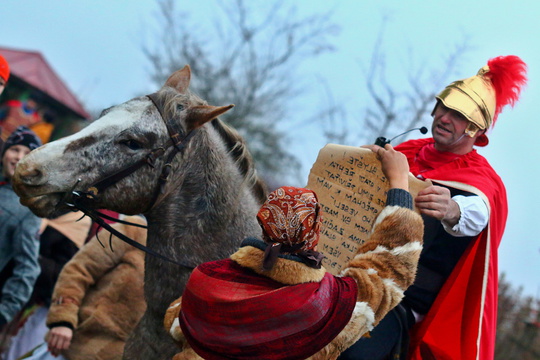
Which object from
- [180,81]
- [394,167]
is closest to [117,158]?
[180,81]

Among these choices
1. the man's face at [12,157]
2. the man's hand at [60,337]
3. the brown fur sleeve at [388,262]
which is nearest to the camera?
the brown fur sleeve at [388,262]

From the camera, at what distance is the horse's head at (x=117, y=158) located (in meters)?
2.71

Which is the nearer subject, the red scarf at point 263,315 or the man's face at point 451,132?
the red scarf at point 263,315

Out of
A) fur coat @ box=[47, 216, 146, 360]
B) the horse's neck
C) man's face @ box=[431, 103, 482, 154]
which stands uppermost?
man's face @ box=[431, 103, 482, 154]

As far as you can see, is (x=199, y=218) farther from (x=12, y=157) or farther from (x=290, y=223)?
(x=12, y=157)

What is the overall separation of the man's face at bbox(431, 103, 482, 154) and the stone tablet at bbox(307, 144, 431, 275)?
572 mm

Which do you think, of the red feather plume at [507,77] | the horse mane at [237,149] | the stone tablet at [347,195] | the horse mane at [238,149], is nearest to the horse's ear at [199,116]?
the horse mane at [237,149]

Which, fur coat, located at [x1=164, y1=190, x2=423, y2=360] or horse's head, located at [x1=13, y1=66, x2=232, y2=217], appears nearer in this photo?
fur coat, located at [x1=164, y1=190, x2=423, y2=360]

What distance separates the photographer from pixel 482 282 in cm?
301

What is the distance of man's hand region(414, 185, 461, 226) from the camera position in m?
2.72

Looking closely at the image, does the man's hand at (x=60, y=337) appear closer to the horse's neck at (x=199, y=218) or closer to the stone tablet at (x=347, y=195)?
the horse's neck at (x=199, y=218)

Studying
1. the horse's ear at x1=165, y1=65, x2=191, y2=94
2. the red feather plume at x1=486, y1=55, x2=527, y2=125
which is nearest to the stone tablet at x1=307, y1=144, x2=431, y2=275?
the horse's ear at x1=165, y1=65, x2=191, y2=94

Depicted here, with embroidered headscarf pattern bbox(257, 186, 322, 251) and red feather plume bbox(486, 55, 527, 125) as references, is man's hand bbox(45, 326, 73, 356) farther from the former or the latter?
red feather plume bbox(486, 55, 527, 125)

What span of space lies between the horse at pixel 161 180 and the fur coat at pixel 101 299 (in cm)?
84
